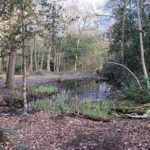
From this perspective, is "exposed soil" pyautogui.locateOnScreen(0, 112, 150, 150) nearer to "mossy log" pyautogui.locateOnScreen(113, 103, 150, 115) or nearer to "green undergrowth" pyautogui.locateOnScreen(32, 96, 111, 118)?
"green undergrowth" pyautogui.locateOnScreen(32, 96, 111, 118)

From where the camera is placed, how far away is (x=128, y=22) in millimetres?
24922

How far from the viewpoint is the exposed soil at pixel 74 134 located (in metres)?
7.97

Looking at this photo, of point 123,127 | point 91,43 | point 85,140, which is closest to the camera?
point 85,140

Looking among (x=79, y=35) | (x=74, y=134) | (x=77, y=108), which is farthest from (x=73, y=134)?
(x=79, y=35)

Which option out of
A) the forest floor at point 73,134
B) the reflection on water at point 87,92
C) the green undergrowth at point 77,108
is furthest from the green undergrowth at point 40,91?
the forest floor at point 73,134

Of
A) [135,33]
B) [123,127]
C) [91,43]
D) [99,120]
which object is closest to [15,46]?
[99,120]

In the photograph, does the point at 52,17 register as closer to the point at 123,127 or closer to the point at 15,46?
the point at 15,46

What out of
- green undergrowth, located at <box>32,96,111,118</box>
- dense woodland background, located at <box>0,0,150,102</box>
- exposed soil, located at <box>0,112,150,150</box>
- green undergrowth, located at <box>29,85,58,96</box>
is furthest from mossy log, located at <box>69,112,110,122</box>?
green undergrowth, located at <box>29,85,58,96</box>

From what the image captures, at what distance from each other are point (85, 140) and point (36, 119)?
3239 millimetres

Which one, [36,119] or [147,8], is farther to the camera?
[147,8]

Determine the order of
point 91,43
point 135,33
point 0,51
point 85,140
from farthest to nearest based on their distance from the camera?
point 91,43 → point 135,33 → point 0,51 → point 85,140

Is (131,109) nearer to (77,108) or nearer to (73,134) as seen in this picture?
(77,108)

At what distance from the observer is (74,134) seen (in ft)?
29.8

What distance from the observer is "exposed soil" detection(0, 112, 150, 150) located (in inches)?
314
